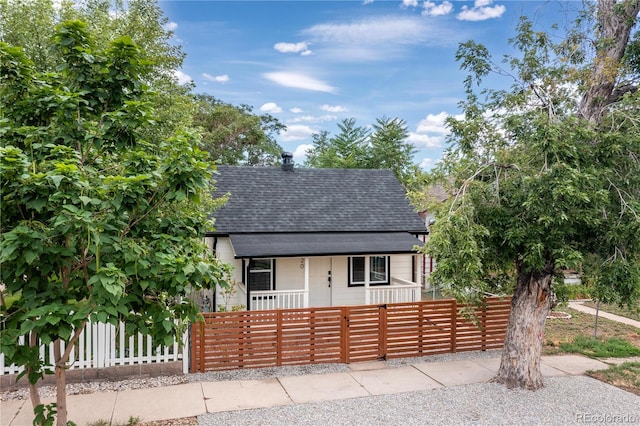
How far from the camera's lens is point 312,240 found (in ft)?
39.4

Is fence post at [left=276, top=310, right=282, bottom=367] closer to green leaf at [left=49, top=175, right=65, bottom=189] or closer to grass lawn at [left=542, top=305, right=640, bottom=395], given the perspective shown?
green leaf at [left=49, top=175, right=65, bottom=189]

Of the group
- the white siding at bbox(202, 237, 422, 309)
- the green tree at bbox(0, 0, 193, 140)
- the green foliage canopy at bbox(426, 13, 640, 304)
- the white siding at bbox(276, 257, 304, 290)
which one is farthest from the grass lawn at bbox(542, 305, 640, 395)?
the green tree at bbox(0, 0, 193, 140)

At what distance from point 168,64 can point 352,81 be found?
7.96 m

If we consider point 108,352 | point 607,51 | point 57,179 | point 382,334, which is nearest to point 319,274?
point 382,334

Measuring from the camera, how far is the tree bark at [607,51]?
6.94 meters

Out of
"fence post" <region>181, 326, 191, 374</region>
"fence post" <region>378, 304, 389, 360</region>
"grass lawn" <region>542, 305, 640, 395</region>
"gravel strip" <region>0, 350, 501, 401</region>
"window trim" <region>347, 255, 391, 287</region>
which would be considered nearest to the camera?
"gravel strip" <region>0, 350, 501, 401</region>

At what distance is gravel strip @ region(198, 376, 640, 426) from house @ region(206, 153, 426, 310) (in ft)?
15.0

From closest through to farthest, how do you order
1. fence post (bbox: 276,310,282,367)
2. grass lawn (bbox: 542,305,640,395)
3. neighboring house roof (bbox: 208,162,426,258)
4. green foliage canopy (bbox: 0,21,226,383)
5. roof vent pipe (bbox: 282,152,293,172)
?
green foliage canopy (bbox: 0,21,226,383) < grass lawn (bbox: 542,305,640,395) < fence post (bbox: 276,310,282,367) < neighboring house roof (bbox: 208,162,426,258) < roof vent pipe (bbox: 282,152,293,172)

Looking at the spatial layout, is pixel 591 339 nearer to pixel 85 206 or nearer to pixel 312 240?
pixel 312 240

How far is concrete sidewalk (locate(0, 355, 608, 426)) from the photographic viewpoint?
591 centimetres

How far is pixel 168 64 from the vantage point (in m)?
10.9

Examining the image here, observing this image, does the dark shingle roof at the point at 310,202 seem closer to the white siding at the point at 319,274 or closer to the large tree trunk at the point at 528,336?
the white siding at the point at 319,274

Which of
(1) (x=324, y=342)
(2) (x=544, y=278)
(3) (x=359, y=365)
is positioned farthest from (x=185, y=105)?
(2) (x=544, y=278)

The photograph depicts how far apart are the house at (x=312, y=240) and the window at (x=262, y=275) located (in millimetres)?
30
